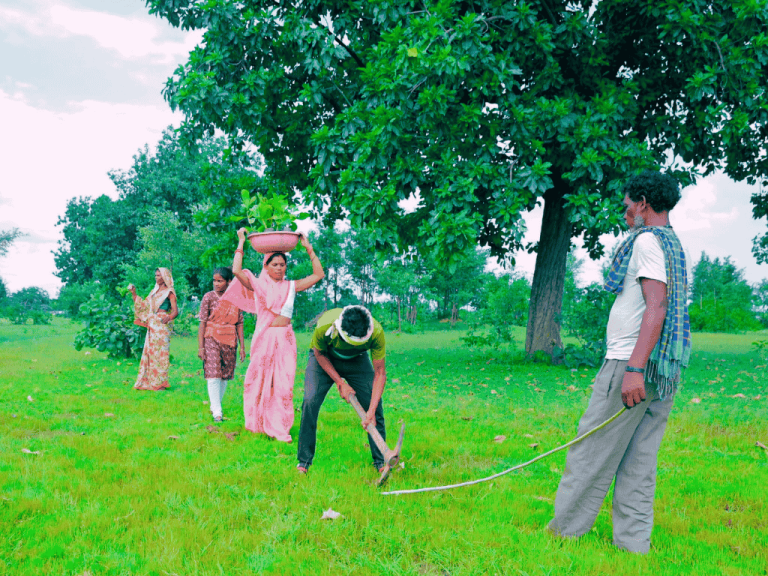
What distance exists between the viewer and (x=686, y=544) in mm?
3432

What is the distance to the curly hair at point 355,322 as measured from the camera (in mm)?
4152

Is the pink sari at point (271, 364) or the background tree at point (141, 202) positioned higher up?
the background tree at point (141, 202)

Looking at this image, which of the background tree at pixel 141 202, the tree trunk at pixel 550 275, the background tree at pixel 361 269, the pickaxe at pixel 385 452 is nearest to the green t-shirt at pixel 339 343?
the pickaxe at pixel 385 452

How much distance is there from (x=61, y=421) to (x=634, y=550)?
6.45 m

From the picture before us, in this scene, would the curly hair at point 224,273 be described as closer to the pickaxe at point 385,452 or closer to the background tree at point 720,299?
the pickaxe at point 385,452

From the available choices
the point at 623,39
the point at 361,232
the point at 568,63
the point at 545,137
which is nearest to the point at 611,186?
the point at 545,137

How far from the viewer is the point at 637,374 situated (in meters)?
3.04

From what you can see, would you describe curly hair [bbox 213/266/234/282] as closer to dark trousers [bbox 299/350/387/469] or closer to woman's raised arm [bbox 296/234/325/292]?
woman's raised arm [bbox 296/234/325/292]

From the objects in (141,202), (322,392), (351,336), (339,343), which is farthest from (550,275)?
(141,202)

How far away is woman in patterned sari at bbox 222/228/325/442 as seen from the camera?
Result: 5930 millimetres

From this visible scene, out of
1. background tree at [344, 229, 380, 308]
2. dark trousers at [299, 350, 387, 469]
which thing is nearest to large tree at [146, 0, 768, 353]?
dark trousers at [299, 350, 387, 469]

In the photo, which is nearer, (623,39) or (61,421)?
(61,421)

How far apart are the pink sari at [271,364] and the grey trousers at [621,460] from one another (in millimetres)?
3432

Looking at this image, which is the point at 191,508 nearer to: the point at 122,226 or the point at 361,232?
the point at 361,232
